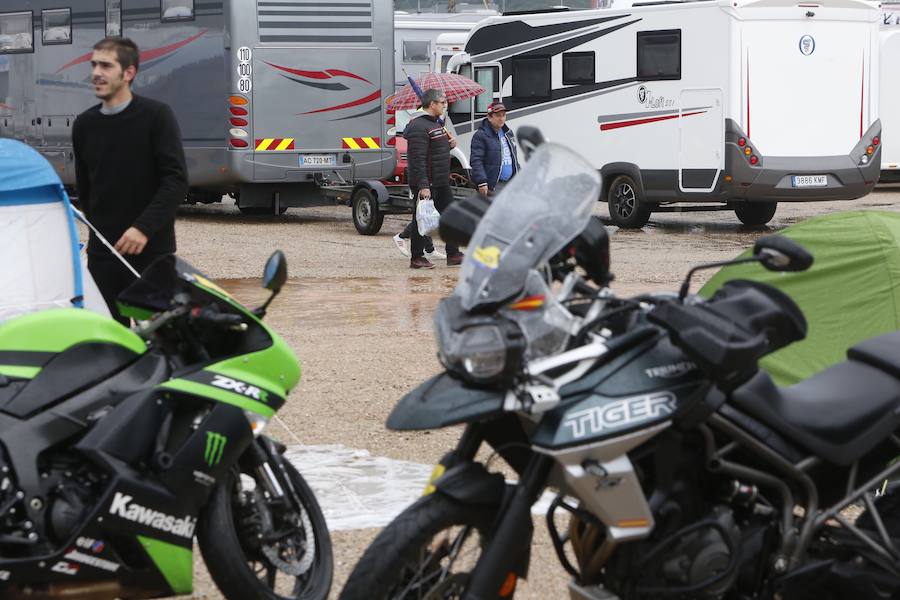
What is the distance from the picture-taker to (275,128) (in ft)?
63.0

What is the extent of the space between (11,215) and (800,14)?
13769mm

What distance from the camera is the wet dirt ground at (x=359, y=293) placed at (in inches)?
283

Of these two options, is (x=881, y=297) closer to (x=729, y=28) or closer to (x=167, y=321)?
(x=167, y=321)

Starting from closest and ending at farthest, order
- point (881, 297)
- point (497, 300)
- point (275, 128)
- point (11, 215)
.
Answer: point (497, 300)
point (11, 215)
point (881, 297)
point (275, 128)

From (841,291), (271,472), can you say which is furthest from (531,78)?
(271,472)

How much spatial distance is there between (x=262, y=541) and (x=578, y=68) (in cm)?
1583

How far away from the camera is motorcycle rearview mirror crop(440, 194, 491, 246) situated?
13.8 feet

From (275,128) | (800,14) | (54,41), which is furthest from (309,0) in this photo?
(800,14)

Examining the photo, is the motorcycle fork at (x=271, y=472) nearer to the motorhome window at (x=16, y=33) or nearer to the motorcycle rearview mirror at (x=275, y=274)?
the motorcycle rearview mirror at (x=275, y=274)

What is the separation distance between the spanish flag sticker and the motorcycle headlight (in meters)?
0.16

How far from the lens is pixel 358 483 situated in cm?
645

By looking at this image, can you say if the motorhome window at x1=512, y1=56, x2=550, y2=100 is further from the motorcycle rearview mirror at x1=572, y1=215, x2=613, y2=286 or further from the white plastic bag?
the motorcycle rearview mirror at x1=572, y1=215, x2=613, y2=286

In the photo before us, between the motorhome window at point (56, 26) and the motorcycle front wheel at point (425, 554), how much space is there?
18.3m

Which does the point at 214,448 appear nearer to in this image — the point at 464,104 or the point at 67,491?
the point at 67,491
